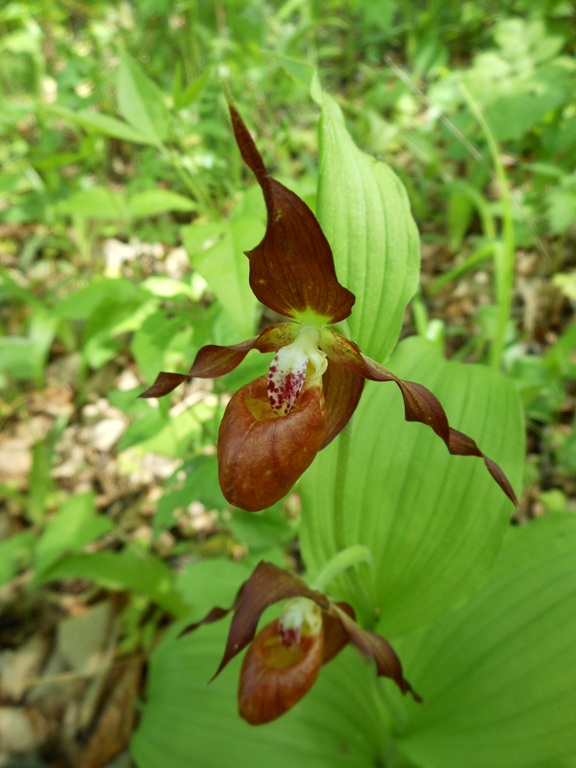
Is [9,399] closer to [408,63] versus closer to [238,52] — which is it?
[238,52]

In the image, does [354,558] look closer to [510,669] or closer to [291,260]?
[510,669]

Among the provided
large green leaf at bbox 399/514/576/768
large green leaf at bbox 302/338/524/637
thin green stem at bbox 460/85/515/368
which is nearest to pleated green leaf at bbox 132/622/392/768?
large green leaf at bbox 399/514/576/768

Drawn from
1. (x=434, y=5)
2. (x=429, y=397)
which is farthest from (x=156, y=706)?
(x=434, y=5)

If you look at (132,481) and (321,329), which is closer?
(321,329)

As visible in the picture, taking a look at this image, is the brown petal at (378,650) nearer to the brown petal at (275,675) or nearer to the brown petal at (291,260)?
the brown petal at (275,675)

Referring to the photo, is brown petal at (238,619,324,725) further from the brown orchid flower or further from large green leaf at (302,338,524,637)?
the brown orchid flower

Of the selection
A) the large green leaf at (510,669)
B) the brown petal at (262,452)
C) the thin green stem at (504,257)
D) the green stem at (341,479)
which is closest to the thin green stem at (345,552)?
the green stem at (341,479)
